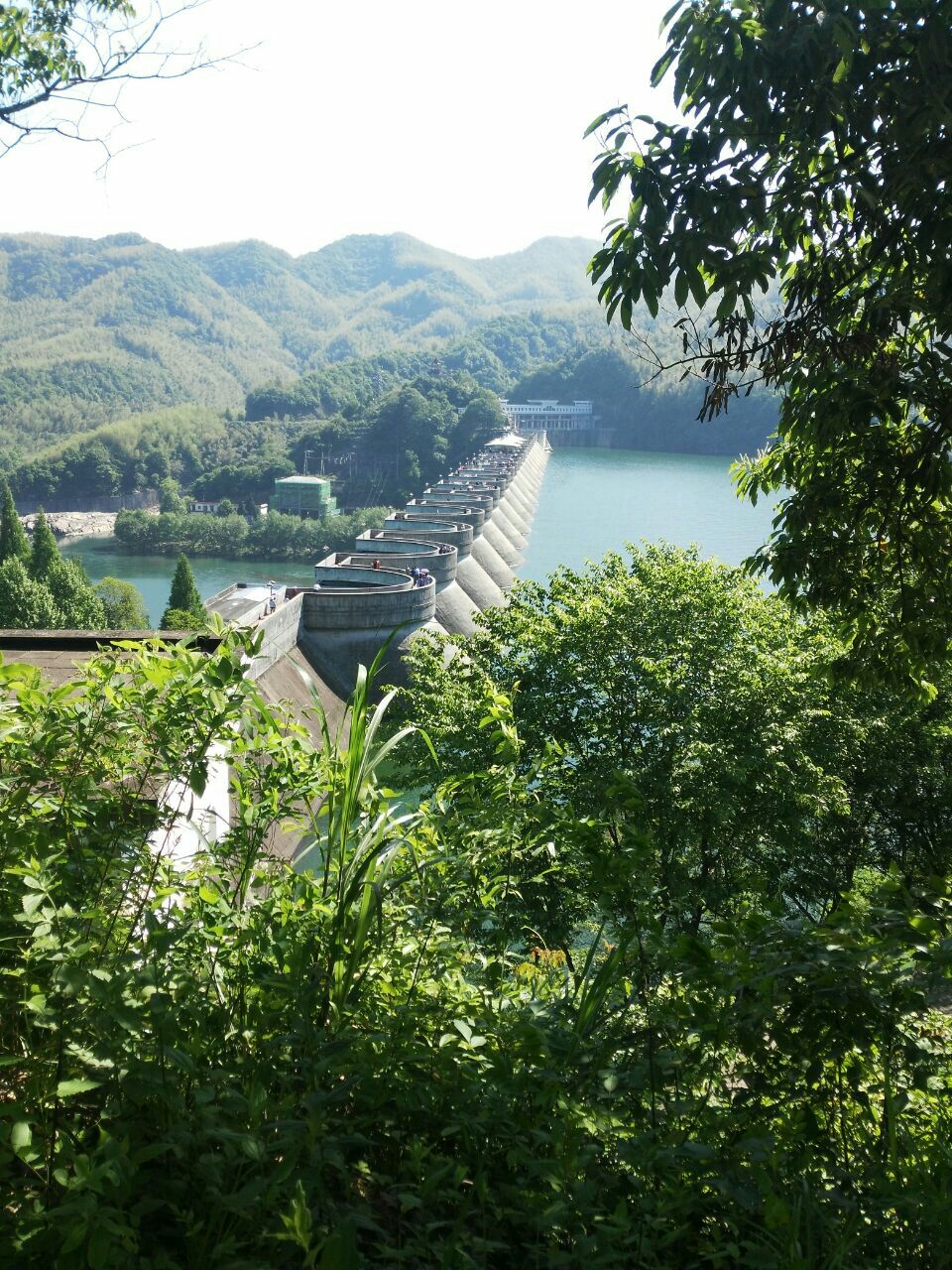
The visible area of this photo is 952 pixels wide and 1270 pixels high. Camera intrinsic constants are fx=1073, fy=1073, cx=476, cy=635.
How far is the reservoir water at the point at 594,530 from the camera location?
2149 inches

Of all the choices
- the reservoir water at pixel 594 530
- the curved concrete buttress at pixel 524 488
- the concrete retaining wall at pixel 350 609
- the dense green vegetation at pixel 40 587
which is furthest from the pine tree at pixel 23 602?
the curved concrete buttress at pixel 524 488

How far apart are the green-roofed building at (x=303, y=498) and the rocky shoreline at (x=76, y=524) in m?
15.3

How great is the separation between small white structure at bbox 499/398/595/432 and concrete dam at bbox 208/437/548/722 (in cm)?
6240

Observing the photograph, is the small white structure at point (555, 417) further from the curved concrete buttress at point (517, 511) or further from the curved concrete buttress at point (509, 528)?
the curved concrete buttress at point (509, 528)

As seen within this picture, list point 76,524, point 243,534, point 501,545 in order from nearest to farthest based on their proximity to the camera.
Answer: point 501,545 → point 243,534 → point 76,524

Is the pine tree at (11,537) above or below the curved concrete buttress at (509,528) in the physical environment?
above

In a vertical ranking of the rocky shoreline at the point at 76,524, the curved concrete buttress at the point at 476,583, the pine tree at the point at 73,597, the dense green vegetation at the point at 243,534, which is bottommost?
the rocky shoreline at the point at 76,524

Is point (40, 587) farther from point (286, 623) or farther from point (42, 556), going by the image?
point (286, 623)

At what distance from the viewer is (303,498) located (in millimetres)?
76000

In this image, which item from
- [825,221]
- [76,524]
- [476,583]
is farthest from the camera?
[76,524]

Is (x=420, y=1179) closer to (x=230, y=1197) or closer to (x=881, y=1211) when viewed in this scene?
(x=230, y=1197)

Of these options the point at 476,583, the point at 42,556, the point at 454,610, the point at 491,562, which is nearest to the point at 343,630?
the point at 454,610

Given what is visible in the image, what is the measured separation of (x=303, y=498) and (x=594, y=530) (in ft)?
77.4

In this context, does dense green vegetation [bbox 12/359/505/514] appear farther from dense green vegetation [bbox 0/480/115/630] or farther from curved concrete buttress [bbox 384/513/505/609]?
dense green vegetation [bbox 0/480/115/630]
